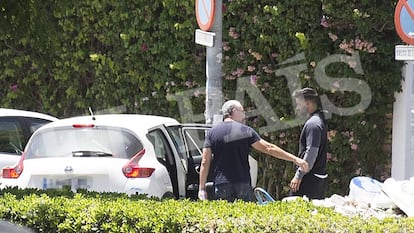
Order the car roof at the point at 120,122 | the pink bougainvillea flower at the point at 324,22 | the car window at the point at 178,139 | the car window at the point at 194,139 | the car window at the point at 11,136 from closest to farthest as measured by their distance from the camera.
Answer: the car roof at the point at 120,122 → the car window at the point at 178,139 → the car window at the point at 194,139 → the car window at the point at 11,136 → the pink bougainvillea flower at the point at 324,22

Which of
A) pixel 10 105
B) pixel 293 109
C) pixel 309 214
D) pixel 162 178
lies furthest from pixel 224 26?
pixel 309 214

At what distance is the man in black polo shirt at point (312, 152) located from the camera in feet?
31.0

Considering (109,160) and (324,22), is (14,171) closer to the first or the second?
(109,160)

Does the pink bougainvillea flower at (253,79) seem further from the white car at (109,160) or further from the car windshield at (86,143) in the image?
the car windshield at (86,143)

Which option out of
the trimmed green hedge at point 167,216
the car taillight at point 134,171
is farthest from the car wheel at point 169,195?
the trimmed green hedge at point 167,216

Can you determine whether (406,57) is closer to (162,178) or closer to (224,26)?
(162,178)

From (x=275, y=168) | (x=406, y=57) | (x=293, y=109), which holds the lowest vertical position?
(x=275, y=168)

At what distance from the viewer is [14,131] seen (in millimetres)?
12320

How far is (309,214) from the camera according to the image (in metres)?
6.89

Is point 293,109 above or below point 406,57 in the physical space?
below

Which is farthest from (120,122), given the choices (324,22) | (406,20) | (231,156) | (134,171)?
(324,22)

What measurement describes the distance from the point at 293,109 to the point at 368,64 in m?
1.42

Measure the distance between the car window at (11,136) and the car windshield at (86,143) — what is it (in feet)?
6.78

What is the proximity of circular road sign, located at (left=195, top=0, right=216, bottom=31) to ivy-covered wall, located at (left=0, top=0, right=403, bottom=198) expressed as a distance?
157 centimetres
